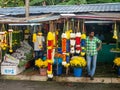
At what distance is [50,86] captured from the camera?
11.1 meters

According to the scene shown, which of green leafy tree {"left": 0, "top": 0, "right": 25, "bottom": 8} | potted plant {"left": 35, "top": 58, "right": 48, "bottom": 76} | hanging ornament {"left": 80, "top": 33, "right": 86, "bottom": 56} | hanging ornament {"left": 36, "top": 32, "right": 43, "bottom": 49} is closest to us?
hanging ornament {"left": 80, "top": 33, "right": 86, "bottom": 56}

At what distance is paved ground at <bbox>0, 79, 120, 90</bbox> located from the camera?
10891 millimetres

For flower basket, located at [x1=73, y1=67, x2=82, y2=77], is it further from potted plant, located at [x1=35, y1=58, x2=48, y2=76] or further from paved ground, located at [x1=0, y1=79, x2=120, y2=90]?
potted plant, located at [x1=35, y1=58, x2=48, y2=76]

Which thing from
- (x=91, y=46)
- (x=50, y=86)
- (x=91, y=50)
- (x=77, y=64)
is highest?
(x=91, y=46)

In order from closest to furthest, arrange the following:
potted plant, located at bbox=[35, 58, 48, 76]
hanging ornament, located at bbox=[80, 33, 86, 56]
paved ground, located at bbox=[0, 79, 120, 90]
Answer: paved ground, located at bbox=[0, 79, 120, 90] → hanging ornament, located at bbox=[80, 33, 86, 56] → potted plant, located at bbox=[35, 58, 48, 76]

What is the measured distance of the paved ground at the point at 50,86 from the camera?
10.9 meters

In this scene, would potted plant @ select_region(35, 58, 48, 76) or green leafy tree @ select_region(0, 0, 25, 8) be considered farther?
green leafy tree @ select_region(0, 0, 25, 8)

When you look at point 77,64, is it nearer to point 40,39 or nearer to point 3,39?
point 40,39

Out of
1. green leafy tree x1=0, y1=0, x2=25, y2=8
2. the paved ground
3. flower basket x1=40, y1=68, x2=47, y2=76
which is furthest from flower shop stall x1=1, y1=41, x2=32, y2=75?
green leafy tree x1=0, y1=0, x2=25, y2=8

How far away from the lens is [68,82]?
11703 millimetres

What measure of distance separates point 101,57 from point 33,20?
580 centimetres

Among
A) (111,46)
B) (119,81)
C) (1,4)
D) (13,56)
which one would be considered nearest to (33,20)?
(13,56)

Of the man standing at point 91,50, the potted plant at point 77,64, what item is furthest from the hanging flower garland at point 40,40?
the man standing at point 91,50

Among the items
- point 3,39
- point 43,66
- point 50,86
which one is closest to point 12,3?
point 3,39
